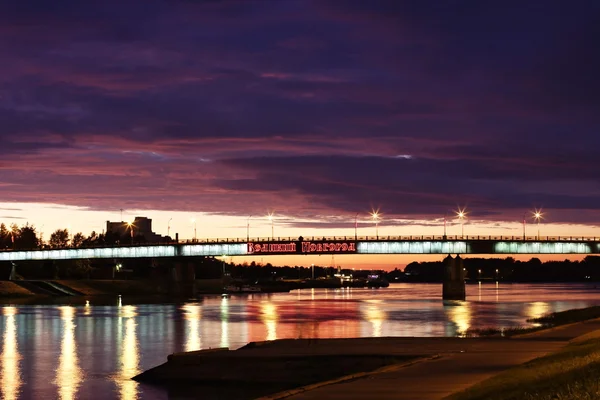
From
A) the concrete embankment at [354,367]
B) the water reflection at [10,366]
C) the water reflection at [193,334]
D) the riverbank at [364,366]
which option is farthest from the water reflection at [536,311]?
the concrete embankment at [354,367]

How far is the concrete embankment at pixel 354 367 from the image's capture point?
1289 inches

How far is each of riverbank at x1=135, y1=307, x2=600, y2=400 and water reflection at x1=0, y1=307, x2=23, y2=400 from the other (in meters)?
6.62

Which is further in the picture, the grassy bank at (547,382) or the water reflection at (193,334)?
the water reflection at (193,334)

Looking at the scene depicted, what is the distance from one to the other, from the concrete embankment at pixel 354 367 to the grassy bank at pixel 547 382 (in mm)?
1380

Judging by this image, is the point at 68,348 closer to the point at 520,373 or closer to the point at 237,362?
the point at 237,362

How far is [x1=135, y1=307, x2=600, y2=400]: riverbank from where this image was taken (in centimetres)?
3238

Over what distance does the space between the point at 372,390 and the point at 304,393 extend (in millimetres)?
2432

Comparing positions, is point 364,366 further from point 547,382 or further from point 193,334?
point 193,334

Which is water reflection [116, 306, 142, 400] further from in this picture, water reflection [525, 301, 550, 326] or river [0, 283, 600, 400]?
water reflection [525, 301, 550, 326]

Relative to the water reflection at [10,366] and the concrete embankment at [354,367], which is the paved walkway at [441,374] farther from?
the water reflection at [10,366]

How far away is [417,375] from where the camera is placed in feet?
120

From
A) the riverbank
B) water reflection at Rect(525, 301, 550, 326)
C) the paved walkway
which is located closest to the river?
the riverbank

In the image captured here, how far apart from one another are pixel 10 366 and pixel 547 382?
4044 cm

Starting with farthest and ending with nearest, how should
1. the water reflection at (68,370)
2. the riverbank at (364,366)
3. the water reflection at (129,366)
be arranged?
the water reflection at (68,370), the water reflection at (129,366), the riverbank at (364,366)
